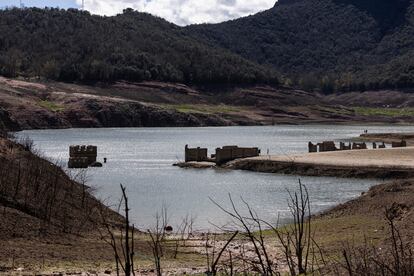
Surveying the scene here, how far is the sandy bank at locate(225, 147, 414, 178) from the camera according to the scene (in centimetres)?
5366

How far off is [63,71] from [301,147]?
114018mm

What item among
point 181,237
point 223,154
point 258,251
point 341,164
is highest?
point 223,154

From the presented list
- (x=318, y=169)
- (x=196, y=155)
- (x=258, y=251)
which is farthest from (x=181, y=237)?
(x=196, y=155)

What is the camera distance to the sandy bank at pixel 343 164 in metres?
53.7

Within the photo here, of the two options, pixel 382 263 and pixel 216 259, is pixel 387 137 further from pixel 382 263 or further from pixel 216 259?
pixel 382 263

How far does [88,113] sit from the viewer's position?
514 feet

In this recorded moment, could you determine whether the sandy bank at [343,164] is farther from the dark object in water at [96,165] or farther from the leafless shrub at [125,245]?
the leafless shrub at [125,245]

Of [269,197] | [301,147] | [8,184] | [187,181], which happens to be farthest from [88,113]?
[8,184]

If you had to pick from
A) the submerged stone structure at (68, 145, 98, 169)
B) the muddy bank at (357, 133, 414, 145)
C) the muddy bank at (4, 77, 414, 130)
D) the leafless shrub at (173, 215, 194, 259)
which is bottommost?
the leafless shrub at (173, 215, 194, 259)

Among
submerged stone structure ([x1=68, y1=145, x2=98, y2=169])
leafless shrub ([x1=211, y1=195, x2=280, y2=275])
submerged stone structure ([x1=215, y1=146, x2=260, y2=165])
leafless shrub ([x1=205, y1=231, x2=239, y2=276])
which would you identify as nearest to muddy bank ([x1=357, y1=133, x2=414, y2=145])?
submerged stone structure ([x1=215, y1=146, x2=260, y2=165])

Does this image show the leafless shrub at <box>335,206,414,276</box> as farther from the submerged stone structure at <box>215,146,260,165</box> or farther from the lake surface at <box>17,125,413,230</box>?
the submerged stone structure at <box>215,146,260,165</box>

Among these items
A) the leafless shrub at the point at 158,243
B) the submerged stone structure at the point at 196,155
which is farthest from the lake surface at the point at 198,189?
the leafless shrub at the point at 158,243

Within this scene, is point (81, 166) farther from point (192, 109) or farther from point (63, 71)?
point (63, 71)

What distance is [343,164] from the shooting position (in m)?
57.2
